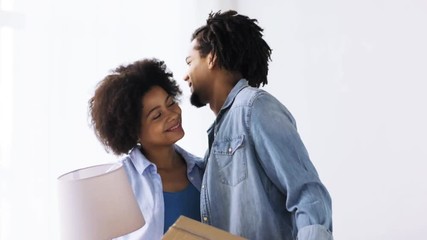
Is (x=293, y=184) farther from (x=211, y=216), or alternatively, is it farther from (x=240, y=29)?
(x=240, y=29)

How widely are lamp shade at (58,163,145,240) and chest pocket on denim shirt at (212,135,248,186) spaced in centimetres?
23

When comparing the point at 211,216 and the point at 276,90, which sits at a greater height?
the point at 276,90

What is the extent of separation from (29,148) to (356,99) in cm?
118

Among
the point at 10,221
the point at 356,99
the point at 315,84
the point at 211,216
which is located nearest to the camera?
the point at 211,216

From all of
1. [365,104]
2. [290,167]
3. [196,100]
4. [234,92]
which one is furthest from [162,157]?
[365,104]

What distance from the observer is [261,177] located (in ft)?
3.35

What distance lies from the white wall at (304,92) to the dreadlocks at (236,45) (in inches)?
17.3

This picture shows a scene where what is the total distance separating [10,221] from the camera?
137 cm

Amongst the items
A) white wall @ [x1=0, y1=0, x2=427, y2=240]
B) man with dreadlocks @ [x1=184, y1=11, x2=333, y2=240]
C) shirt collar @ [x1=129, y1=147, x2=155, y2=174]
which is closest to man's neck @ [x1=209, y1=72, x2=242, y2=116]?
man with dreadlocks @ [x1=184, y1=11, x2=333, y2=240]

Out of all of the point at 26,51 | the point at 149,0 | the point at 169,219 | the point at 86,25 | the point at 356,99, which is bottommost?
the point at 169,219

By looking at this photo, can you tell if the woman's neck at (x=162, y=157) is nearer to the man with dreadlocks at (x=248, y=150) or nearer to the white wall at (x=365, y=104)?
the man with dreadlocks at (x=248, y=150)

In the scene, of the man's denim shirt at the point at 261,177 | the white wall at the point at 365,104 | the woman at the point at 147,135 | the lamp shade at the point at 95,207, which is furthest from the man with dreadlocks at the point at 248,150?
the white wall at the point at 365,104

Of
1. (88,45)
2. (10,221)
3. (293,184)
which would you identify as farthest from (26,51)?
(293,184)

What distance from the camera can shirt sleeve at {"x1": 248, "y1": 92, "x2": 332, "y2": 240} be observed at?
907 mm
